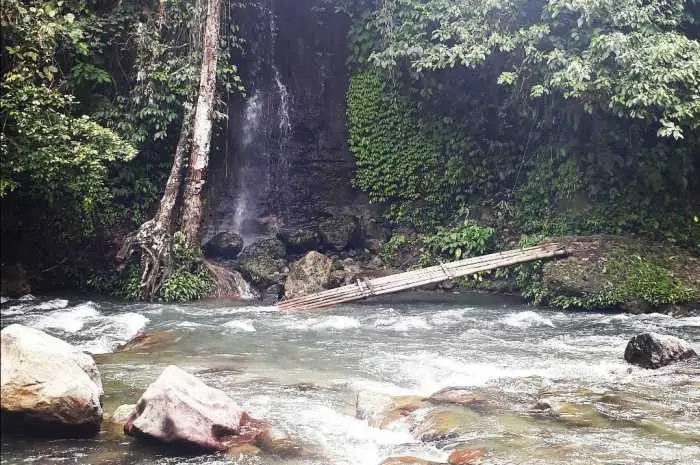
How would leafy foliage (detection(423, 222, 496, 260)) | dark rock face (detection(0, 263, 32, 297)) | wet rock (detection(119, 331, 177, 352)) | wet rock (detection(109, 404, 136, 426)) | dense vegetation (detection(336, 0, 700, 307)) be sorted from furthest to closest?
1. leafy foliage (detection(423, 222, 496, 260))
2. dense vegetation (detection(336, 0, 700, 307))
3. wet rock (detection(119, 331, 177, 352))
4. wet rock (detection(109, 404, 136, 426))
5. dark rock face (detection(0, 263, 32, 297))

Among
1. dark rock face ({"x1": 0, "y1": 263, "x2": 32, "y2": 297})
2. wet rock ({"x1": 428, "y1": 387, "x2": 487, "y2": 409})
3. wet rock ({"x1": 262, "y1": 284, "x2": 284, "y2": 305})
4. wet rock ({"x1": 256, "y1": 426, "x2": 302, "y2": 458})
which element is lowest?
wet rock ({"x1": 256, "y1": 426, "x2": 302, "y2": 458})

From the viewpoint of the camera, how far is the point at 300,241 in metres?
14.6

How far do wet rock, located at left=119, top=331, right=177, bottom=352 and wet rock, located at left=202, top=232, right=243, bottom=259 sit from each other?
5180 mm

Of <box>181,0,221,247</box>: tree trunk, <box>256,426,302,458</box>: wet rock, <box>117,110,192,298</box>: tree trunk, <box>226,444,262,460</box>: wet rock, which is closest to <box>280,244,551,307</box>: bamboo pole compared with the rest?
<box>117,110,192,298</box>: tree trunk

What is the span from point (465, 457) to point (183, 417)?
2131 mm

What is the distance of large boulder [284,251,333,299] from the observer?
1238 cm

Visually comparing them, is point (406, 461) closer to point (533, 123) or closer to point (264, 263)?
point (264, 263)

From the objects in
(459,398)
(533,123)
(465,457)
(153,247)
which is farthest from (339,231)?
(465,457)

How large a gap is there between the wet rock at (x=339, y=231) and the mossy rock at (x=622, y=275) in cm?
466

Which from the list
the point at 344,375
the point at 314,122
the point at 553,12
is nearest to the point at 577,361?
the point at 344,375

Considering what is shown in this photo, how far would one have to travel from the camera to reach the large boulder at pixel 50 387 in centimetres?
425

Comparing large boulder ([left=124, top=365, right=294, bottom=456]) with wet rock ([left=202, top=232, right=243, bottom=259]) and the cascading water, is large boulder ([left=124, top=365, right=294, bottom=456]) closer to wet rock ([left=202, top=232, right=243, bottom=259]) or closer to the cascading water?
wet rock ([left=202, top=232, right=243, bottom=259])

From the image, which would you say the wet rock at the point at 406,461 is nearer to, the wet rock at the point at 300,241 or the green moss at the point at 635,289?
the green moss at the point at 635,289

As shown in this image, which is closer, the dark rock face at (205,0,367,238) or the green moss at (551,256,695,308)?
the green moss at (551,256,695,308)
